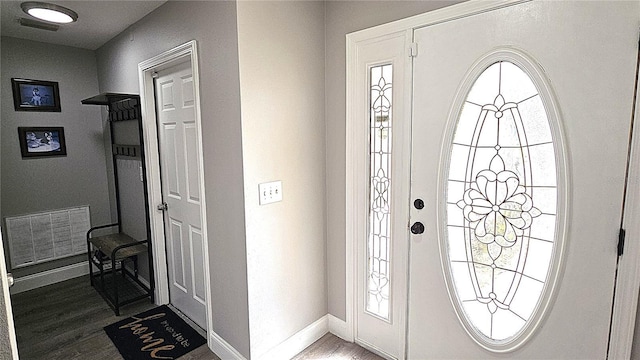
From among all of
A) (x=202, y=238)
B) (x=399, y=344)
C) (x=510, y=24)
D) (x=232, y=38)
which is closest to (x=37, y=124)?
(x=202, y=238)

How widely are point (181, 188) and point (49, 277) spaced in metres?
2.09

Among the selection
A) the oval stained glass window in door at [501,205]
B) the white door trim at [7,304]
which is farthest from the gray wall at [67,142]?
the oval stained glass window in door at [501,205]

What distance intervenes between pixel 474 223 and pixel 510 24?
955mm

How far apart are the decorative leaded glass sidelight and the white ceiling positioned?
164cm

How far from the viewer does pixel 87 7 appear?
2.35 meters

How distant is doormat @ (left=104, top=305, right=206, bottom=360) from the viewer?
222cm

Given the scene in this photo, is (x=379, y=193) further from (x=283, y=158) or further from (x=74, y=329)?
(x=74, y=329)

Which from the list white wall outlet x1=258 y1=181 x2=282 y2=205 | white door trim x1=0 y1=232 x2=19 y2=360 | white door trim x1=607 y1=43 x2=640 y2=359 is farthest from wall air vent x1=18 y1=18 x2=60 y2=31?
white door trim x1=607 y1=43 x2=640 y2=359

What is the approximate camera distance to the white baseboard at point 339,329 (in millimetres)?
2311

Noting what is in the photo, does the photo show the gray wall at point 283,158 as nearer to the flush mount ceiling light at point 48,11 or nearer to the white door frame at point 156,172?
the white door frame at point 156,172

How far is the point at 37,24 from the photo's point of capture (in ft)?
8.65

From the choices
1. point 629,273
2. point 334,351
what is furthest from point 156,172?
point 629,273

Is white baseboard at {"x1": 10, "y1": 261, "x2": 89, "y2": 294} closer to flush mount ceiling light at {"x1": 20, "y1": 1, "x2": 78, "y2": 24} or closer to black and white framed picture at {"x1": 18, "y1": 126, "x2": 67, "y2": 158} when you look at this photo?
black and white framed picture at {"x1": 18, "y1": 126, "x2": 67, "y2": 158}

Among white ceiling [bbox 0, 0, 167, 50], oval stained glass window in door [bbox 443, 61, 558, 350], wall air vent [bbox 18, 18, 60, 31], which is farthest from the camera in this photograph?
wall air vent [bbox 18, 18, 60, 31]
